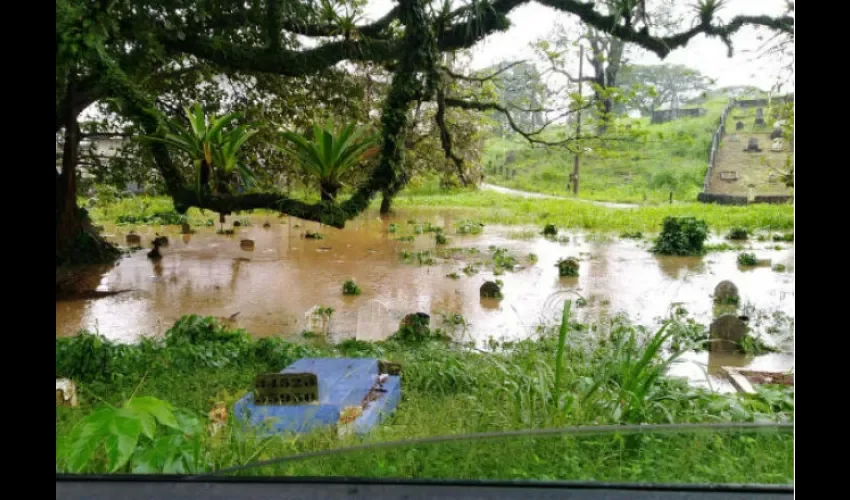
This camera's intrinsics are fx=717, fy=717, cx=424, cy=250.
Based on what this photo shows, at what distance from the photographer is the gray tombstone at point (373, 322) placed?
2400mm

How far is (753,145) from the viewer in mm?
2074

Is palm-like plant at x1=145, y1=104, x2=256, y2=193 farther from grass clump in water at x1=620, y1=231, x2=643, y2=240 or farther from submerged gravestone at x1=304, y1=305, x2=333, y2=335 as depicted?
grass clump in water at x1=620, y1=231, x2=643, y2=240

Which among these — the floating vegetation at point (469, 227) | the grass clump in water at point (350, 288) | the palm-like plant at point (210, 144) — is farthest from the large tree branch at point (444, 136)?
the palm-like plant at point (210, 144)

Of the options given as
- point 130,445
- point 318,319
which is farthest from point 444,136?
point 130,445

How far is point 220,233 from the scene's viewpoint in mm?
2512

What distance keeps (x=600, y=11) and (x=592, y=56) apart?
0.47 ft

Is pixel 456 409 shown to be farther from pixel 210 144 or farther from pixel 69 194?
pixel 69 194

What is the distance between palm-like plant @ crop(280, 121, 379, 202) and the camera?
2.39 metres

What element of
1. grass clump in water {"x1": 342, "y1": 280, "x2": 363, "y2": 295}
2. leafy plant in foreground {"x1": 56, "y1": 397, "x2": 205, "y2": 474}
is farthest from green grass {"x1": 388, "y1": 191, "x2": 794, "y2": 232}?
leafy plant in foreground {"x1": 56, "y1": 397, "x2": 205, "y2": 474}

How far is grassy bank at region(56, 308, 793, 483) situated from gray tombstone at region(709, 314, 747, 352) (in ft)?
0.50

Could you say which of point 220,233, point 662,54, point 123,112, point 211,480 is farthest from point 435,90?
point 211,480

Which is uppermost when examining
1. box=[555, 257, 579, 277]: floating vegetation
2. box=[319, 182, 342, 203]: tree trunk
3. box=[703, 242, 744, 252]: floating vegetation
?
box=[319, 182, 342, 203]: tree trunk

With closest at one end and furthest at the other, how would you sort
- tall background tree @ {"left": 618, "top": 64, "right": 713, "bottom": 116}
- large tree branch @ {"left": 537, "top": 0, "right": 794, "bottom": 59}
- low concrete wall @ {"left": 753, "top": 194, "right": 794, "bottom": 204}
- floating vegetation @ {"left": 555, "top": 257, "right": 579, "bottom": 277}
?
large tree branch @ {"left": 537, "top": 0, "right": 794, "bottom": 59} → low concrete wall @ {"left": 753, "top": 194, "right": 794, "bottom": 204} → tall background tree @ {"left": 618, "top": 64, "right": 713, "bottom": 116} → floating vegetation @ {"left": 555, "top": 257, "right": 579, "bottom": 277}
